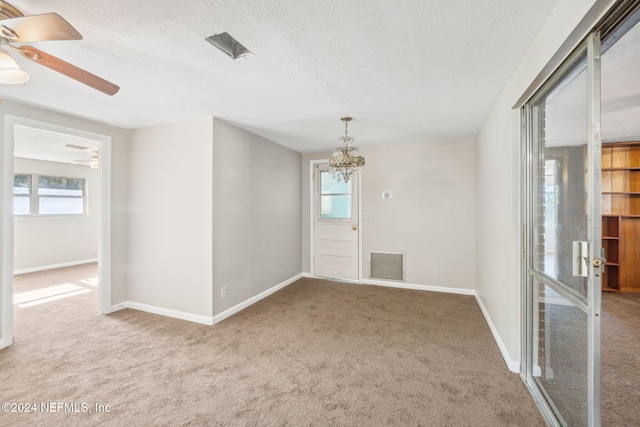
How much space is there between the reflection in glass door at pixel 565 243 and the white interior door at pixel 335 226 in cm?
296

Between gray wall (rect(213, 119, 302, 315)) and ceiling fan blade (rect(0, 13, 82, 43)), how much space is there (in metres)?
1.83

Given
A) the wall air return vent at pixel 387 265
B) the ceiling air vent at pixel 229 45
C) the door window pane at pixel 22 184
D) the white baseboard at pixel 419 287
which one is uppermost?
the ceiling air vent at pixel 229 45

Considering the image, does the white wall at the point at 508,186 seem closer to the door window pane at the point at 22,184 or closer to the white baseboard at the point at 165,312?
the white baseboard at the point at 165,312

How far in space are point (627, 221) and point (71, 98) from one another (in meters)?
7.23

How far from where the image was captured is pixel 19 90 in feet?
7.86

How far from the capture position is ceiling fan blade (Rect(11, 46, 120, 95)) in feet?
4.59

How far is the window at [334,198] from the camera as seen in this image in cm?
491

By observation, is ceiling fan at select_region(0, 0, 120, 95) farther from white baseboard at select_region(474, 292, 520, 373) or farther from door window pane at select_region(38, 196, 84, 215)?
door window pane at select_region(38, 196, 84, 215)

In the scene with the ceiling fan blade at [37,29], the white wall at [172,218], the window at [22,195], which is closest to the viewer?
the ceiling fan blade at [37,29]

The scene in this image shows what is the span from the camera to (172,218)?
3350 millimetres

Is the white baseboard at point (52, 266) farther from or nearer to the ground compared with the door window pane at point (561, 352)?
nearer to the ground

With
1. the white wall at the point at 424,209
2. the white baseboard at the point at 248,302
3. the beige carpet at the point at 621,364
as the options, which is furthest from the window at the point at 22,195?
the beige carpet at the point at 621,364

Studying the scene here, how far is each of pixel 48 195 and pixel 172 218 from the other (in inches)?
194

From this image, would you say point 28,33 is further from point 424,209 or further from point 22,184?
point 22,184
